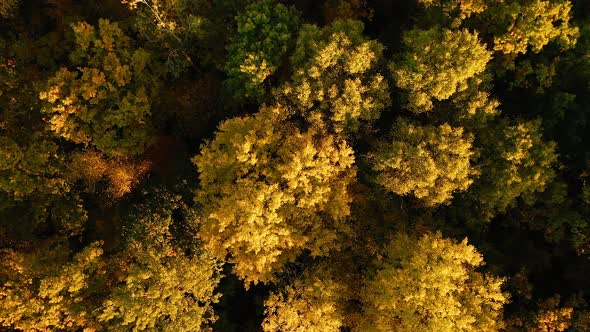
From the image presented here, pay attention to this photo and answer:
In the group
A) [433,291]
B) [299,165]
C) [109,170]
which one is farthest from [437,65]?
[109,170]

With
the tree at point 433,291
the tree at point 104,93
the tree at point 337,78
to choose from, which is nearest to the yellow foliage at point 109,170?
the tree at point 104,93

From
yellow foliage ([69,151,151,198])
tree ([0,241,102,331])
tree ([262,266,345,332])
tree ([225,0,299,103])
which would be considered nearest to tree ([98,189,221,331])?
tree ([0,241,102,331])

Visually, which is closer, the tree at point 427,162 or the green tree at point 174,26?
the tree at point 427,162

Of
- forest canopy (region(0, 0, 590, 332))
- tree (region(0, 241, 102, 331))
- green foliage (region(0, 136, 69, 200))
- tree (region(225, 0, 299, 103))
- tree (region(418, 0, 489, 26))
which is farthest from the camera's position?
green foliage (region(0, 136, 69, 200))

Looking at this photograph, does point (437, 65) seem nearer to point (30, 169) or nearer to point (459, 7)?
point (459, 7)

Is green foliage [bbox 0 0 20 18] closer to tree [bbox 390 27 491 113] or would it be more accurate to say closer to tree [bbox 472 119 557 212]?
tree [bbox 390 27 491 113]

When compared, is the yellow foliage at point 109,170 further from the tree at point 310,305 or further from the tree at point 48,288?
the tree at point 310,305
